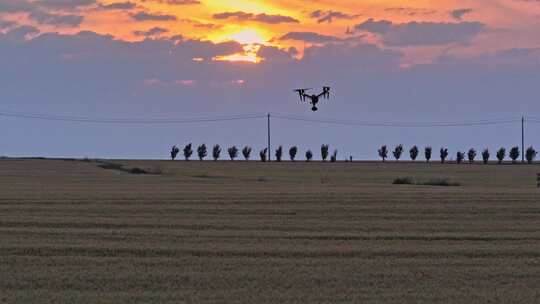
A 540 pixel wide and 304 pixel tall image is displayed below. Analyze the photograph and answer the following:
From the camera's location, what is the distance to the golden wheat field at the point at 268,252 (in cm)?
1231

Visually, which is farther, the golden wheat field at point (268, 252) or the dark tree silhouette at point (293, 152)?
the dark tree silhouette at point (293, 152)

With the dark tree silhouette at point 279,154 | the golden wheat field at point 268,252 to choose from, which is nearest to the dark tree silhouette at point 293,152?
the dark tree silhouette at point 279,154

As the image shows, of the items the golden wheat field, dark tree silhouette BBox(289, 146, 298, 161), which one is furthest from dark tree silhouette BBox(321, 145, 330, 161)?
the golden wheat field

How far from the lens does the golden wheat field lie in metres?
12.3

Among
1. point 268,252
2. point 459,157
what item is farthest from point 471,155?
point 268,252

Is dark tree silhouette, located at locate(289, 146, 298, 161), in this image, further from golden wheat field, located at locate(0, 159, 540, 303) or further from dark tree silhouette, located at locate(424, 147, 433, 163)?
golden wheat field, located at locate(0, 159, 540, 303)

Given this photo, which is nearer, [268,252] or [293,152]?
[268,252]

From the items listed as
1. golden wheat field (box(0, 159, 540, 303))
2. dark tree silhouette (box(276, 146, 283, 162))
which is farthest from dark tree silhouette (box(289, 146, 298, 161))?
golden wheat field (box(0, 159, 540, 303))

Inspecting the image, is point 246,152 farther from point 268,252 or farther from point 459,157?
point 268,252

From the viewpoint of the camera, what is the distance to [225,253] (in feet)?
50.3

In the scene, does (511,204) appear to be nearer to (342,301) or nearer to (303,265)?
(303,265)

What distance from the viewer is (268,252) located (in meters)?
15.4

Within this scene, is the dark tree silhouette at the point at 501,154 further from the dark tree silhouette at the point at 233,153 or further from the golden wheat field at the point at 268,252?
the golden wheat field at the point at 268,252

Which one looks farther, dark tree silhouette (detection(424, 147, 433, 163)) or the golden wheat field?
dark tree silhouette (detection(424, 147, 433, 163))
